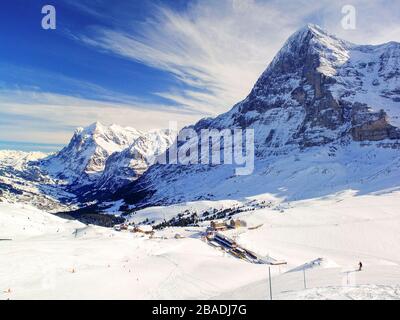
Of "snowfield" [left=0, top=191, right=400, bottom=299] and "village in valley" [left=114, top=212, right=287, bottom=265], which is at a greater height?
"snowfield" [left=0, top=191, right=400, bottom=299]

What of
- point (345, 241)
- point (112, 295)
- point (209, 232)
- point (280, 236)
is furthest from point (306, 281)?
point (209, 232)

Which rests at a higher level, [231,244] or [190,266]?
[190,266]

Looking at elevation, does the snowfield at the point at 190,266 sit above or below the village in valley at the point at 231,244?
above

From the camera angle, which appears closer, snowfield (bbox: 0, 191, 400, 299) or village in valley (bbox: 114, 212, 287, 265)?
snowfield (bbox: 0, 191, 400, 299)

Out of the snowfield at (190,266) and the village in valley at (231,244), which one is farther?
the village in valley at (231,244)

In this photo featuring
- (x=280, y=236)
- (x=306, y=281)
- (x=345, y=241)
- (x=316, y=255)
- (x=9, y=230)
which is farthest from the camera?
(x=280, y=236)
